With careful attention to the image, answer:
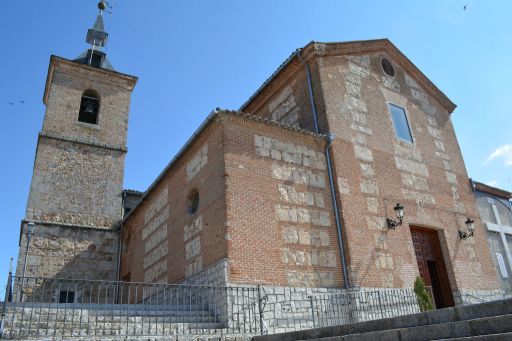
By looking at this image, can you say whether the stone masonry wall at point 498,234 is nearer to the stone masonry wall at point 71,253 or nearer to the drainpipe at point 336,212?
the drainpipe at point 336,212

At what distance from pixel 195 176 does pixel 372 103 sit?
20.0ft

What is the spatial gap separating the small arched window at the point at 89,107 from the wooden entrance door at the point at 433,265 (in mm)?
14591

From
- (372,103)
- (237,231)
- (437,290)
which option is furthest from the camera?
(372,103)

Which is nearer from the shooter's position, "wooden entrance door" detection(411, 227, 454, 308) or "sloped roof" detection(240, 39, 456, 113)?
"wooden entrance door" detection(411, 227, 454, 308)

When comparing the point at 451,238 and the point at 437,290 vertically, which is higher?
the point at 451,238

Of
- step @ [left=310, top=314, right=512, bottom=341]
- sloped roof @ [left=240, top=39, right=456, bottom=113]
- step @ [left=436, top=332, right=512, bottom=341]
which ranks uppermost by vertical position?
sloped roof @ [left=240, top=39, right=456, bottom=113]

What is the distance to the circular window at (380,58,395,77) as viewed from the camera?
14.5 meters

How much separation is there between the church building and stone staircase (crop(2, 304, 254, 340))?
115 centimetres

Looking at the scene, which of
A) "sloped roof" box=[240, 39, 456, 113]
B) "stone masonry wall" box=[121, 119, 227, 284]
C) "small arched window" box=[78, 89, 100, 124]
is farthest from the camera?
"small arched window" box=[78, 89, 100, 124]

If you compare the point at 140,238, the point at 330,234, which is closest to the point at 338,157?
the point at 330,234

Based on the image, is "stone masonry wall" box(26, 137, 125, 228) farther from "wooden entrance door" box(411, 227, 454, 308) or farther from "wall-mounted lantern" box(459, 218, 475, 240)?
"wall-mounted lantern" box(459, 218, 475, 240)

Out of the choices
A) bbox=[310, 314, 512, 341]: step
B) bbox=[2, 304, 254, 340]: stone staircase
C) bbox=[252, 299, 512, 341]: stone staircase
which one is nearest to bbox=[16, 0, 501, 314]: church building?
bbox=[2, 304, 254, 340]: stone staircase

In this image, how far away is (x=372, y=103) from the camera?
13.1 metres

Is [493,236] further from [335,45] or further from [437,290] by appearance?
[335,45]
